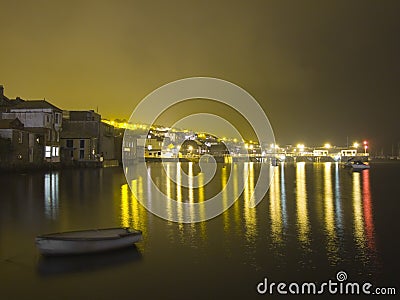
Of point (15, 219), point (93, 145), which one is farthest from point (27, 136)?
point (15, 219)

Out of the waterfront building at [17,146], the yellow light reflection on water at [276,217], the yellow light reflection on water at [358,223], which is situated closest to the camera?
the yellow light reflection on water at [358,223]

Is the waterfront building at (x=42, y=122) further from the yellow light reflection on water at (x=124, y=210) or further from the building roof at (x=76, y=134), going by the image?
the yellow light reflection on water at (x=124, y=210)

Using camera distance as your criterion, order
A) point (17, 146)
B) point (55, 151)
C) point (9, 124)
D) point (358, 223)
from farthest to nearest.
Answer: point (55, 151) < point (9, 124) < point (17, 146) < point (358, 223)

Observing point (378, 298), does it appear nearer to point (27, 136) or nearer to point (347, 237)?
point (347, 237)

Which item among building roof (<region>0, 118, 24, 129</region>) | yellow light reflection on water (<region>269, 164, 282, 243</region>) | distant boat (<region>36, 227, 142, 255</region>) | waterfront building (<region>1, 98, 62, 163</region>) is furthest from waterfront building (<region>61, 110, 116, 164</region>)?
distant boat (<region>36, 227, 142, 255</region>)

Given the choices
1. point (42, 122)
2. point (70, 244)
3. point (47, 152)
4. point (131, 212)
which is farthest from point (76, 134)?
point (70, 244)

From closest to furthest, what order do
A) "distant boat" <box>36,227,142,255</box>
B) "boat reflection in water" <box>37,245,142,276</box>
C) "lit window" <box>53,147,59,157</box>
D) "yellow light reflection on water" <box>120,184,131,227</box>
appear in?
"boat reflection in water" <box>37,245,142,276</box> → "distant boat" <box>36,227,142,255</box> → "yellow light reflection on water" <box>120,184,131,227</box> → "lit window" <box>53,147,59,157</box>

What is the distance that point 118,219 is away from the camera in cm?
1415

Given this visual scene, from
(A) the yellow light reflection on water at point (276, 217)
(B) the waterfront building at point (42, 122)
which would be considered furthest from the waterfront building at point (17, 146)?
(A) the yellow light reflection on water at point (276, 217)

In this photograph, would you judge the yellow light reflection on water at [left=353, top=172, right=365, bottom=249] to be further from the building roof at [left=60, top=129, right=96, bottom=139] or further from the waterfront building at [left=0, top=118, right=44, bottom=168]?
the building roof at [left=60, top=129, right=96, bottom=139]

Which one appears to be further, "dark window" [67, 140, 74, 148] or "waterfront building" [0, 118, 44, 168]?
"dark window" [67, 140, 74, 148]

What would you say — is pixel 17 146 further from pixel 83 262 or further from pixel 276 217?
pixel 83 262

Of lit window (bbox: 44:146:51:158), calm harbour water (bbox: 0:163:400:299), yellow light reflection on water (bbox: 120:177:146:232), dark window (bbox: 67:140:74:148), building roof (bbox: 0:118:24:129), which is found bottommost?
calm harbour water (bbox: 0:163:400:299)

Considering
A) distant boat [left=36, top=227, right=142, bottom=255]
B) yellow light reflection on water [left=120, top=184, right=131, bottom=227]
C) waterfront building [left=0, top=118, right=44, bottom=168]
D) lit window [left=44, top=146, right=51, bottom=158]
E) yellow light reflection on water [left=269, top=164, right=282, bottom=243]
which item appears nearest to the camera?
distant boat [left=36, top=227, right=142, bottom=255]
